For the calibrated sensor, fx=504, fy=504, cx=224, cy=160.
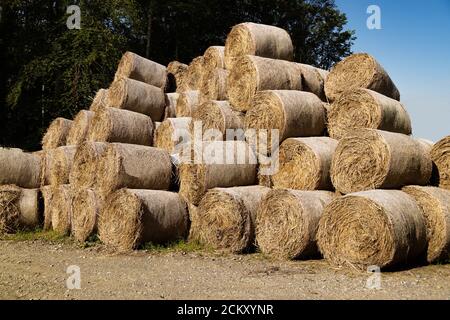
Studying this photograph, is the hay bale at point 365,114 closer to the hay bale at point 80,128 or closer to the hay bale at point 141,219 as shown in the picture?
the hay bale at point 141,219

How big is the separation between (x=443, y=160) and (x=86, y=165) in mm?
5650

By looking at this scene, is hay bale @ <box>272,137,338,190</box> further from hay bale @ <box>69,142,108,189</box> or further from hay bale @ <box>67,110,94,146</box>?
hay bale @ <box>67,110,94,146</box>

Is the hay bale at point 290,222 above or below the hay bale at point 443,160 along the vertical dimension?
below

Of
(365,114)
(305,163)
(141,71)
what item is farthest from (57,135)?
(365,114)

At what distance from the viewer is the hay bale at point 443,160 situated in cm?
723

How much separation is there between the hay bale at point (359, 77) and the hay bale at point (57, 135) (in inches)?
231

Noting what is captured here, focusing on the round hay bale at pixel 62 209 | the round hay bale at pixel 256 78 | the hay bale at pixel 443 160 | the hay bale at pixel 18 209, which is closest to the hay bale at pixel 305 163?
the round hay bale at pixel 256 78

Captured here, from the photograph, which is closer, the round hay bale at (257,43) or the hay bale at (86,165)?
the hay bale at (86,165)

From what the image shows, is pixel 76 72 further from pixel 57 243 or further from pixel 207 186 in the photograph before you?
pixel 207 186

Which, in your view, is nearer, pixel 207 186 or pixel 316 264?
pixel 316 264
